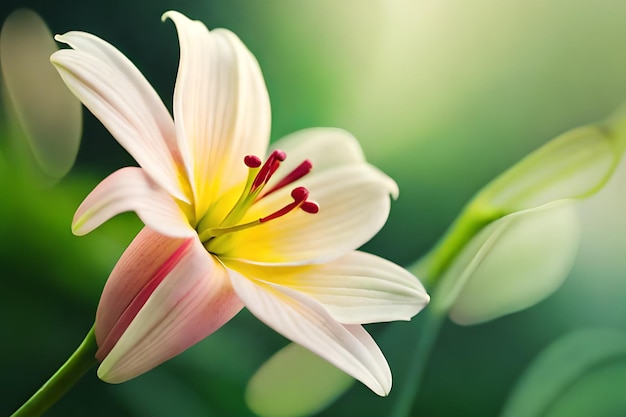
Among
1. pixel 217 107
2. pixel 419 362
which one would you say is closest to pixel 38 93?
pixel 217 107

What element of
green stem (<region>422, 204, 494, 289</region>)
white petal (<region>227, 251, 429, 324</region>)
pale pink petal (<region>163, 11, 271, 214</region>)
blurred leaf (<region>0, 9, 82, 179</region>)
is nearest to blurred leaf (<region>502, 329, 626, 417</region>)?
A: green stem (<region>422, 204, 494, 289</region>)

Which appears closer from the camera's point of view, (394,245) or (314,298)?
(314,298)

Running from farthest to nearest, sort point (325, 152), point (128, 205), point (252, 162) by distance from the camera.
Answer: point (325, 152), point (252, 162), point (128, 205)

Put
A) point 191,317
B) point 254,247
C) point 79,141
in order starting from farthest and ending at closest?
1. point 79,141
2. point 254,247
3. point 191,317

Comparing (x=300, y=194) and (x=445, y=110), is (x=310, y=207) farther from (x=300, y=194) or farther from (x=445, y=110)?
(x=445, y=110)

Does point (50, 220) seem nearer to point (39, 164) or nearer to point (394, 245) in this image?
point (39, 164)

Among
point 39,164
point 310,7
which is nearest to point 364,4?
point 310,7

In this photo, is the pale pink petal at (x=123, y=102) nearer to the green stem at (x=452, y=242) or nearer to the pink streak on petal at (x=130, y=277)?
the pink streak on petal at (x=130, y=277)
